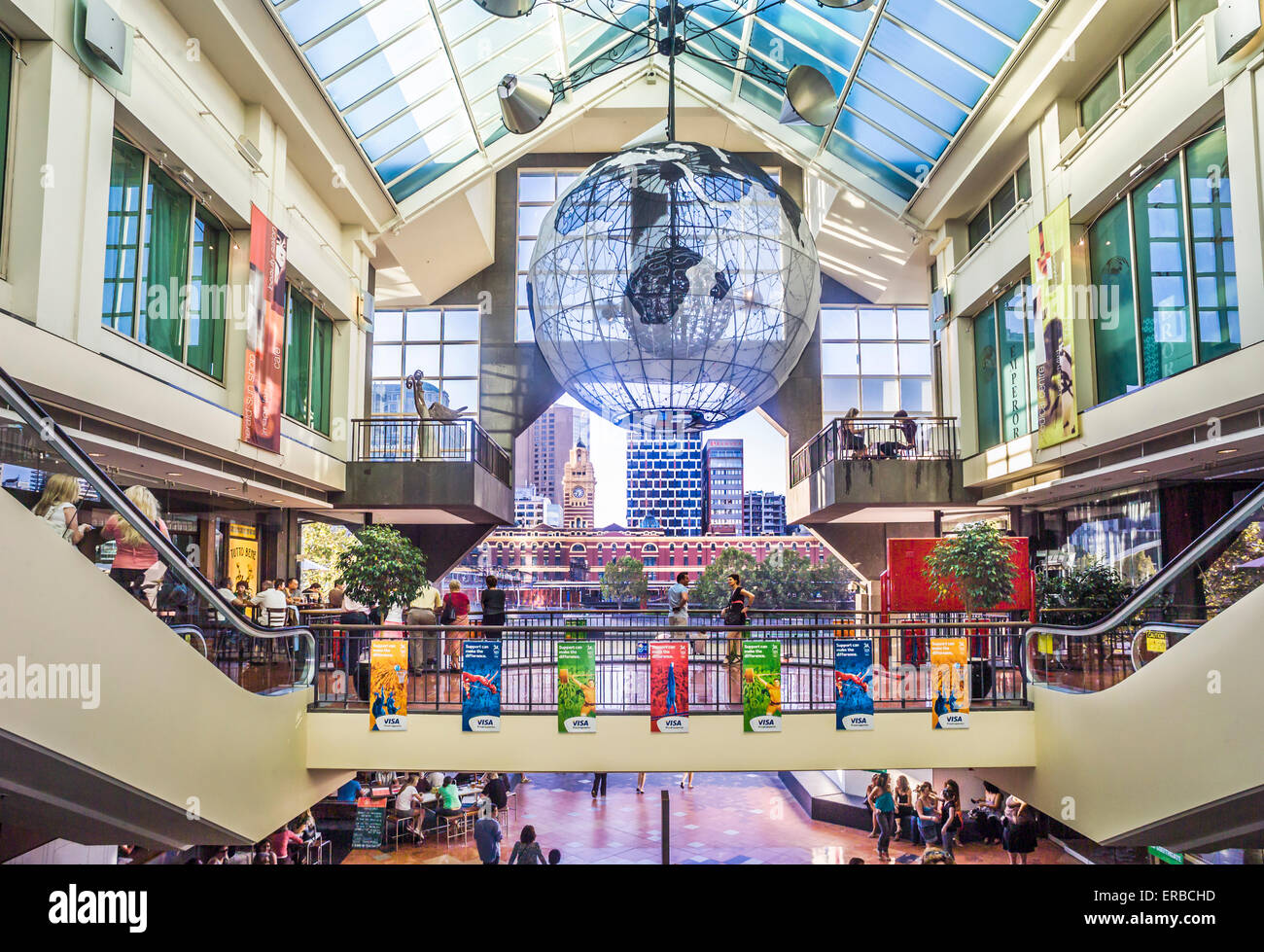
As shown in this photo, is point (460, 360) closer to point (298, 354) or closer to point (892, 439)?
point (298, 354)

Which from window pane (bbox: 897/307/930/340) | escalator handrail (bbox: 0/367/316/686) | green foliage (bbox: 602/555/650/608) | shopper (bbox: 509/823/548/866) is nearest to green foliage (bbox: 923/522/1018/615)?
shopper (bbox: 509/823/548/866)

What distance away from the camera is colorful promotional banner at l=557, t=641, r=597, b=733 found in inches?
376

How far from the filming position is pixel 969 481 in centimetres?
1711

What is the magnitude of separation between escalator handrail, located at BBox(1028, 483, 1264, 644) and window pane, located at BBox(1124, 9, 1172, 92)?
6.78m

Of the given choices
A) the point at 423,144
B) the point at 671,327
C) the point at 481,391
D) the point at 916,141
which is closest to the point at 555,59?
the point at 423,144

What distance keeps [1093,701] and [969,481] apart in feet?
31.5

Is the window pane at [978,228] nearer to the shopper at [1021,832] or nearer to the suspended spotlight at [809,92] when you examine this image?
the suspended spotlight at [809,92]

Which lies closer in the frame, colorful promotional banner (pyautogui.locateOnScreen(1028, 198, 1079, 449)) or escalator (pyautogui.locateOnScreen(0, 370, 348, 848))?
escalator (pyautogui.locateOnScreen(0, 370, 348, 848))

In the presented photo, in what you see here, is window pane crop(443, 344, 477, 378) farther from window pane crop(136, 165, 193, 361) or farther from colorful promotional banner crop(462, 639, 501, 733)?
colorful promotional banner crop(462, 639, 501, 733)

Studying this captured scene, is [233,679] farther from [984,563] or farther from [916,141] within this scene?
[916,141]

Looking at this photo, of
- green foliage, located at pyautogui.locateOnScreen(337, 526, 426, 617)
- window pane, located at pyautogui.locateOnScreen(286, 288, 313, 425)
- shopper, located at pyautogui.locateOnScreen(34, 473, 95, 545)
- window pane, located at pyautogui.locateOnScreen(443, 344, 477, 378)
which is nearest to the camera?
shopper, located at pyautogui.locateOnScreen(34, 473, 95, 545)

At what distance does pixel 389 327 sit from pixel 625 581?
892 inches

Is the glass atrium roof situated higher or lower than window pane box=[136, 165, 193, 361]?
higher

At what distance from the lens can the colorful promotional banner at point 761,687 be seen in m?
9.62
